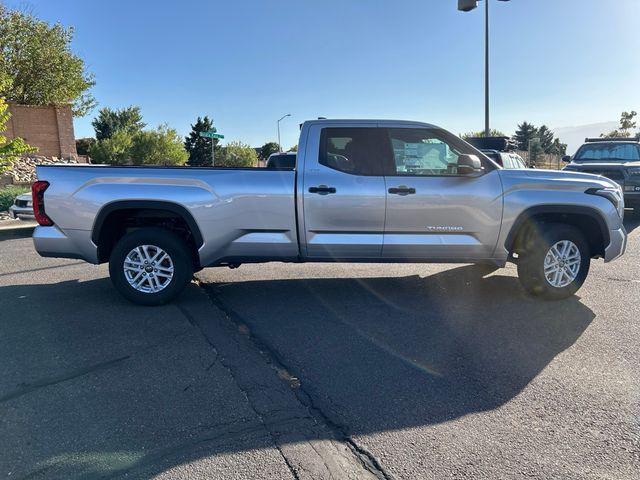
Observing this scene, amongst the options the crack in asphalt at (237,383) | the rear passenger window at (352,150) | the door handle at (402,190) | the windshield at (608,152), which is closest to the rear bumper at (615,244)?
the door handle at (402,190)

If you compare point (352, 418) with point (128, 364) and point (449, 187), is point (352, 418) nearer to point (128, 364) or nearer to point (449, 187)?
point (128, 364)

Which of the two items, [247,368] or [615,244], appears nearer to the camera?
[247,368]

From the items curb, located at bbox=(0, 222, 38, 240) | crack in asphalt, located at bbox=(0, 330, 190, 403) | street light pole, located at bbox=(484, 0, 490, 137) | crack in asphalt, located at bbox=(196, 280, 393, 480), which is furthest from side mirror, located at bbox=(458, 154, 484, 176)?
street light pole, located at bbox=(484, 0, 490, 137)

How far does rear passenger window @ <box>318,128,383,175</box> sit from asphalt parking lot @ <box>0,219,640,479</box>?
153 centimetres

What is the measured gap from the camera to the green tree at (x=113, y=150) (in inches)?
1587

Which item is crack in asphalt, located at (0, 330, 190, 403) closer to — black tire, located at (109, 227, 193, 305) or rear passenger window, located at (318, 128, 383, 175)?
black tire, located at (109, 227, 193, 305)

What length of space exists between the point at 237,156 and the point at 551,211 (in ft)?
178

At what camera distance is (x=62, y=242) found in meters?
5.07

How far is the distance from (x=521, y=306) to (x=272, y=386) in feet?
10.5

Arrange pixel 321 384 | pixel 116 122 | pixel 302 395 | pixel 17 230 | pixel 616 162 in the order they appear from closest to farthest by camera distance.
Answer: pixel 302 395 → pixel 321 384 → pixel 17 230 → pixel 616 162 → pixel 116 122

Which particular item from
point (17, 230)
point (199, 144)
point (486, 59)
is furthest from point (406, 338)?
point (199, 144)

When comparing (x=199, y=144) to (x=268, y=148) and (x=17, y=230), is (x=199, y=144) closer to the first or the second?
(x=268, y=148)

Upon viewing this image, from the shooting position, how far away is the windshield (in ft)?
44.2

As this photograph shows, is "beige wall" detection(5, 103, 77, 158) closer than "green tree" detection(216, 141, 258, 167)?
Yes
